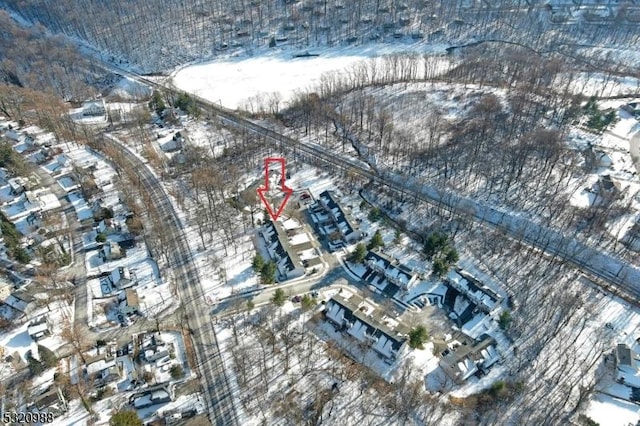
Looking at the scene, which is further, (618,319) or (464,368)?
(618,319)

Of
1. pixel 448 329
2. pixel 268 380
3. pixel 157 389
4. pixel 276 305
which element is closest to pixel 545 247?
pixel 448 329

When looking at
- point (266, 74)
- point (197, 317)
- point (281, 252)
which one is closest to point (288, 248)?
point (281, 252)

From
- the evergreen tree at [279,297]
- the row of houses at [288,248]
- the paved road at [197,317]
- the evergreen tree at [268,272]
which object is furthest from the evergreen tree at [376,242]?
the paved road at [197,317]

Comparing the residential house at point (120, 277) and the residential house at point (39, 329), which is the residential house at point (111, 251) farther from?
the residential house at point (39, 329)

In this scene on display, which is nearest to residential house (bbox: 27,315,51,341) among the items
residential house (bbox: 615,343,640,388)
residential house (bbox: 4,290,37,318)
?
residential house (bbox: 4,290,37,318)

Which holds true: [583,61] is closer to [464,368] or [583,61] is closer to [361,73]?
[361,73]

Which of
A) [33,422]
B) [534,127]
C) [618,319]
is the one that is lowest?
[618,319]
